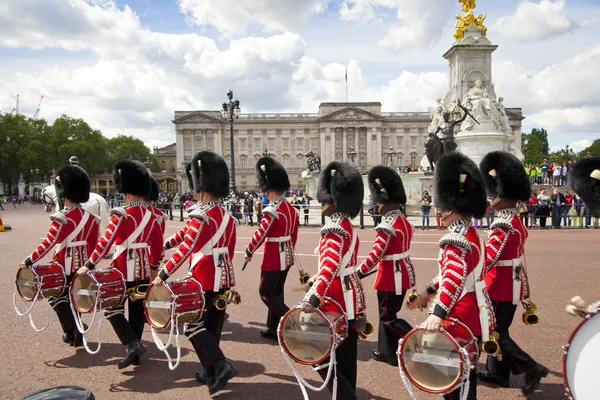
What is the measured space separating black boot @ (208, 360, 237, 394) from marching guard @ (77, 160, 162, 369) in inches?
41.2

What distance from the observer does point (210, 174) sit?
16.5 ft

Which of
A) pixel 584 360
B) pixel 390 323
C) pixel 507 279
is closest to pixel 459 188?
pixel 507 279

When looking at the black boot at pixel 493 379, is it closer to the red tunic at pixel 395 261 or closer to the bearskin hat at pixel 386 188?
the red tunic at pixel 395 261

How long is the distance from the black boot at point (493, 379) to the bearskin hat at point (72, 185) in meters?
4.49

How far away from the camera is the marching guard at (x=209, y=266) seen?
4324mm

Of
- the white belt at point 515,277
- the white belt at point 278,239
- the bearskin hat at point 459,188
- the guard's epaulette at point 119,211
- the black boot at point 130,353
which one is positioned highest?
the bearskin hat at point 459,188

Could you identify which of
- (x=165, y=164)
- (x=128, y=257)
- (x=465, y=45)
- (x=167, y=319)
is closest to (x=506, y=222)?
(x=167, y=319)

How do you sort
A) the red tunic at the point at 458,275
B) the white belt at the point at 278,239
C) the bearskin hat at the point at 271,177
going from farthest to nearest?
the bearskin hat at the point at 271,177 → the white belt at the point at 278,239 → the red tunic at the point at 458,275

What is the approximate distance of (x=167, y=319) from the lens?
4168mm

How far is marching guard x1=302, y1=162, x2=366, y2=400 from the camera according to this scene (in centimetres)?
360

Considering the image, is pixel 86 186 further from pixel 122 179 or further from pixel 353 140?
pixel 353 140

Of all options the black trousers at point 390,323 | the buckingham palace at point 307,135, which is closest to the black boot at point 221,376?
the black trousers at point 390,323

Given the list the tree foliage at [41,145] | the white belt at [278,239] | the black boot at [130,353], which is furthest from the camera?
the tree foliage at [41,145]

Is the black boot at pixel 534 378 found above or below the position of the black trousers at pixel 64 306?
below
